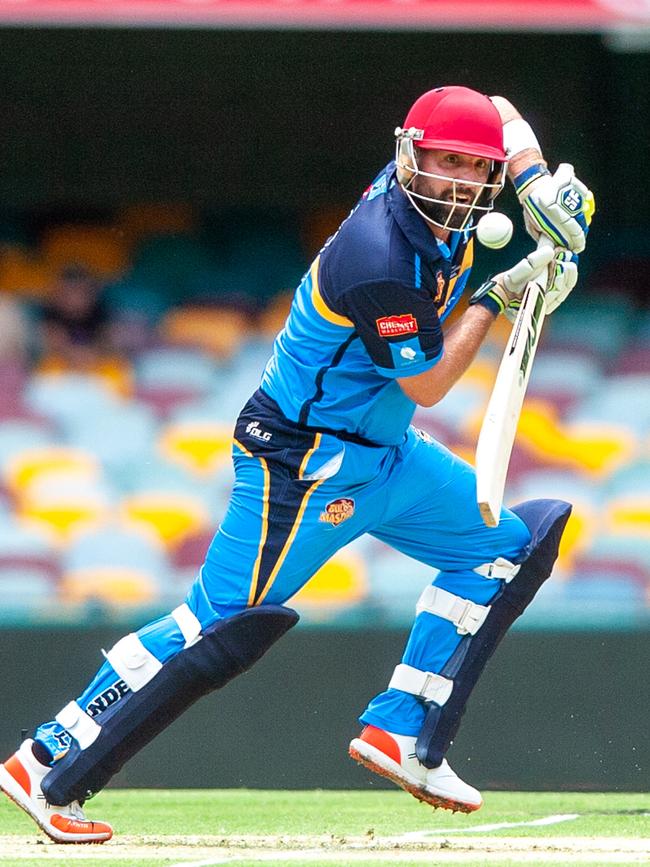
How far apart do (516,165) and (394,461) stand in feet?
2.56

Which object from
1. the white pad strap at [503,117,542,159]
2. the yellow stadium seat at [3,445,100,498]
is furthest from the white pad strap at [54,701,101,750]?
the yellow stadium seat at [3,445,100,498]

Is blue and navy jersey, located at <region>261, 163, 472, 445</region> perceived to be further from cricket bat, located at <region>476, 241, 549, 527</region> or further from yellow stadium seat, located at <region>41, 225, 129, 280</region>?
yellow stadium seat, located at <region>41, 225, 129, 280</region>

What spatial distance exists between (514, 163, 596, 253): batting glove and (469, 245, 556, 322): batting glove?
2.0 inches

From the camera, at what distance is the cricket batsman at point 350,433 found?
143 inches

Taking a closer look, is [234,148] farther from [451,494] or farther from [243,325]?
[451,494]

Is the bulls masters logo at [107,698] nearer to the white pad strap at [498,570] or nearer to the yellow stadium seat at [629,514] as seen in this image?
the white pad strap at [498,570]

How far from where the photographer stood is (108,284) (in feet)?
24.2

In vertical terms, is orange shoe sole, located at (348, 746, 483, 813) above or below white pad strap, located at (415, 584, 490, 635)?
below

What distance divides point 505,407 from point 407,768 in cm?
94

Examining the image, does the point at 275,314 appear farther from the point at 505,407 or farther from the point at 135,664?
the point at 135,664

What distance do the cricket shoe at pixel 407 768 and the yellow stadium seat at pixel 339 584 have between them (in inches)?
76.8

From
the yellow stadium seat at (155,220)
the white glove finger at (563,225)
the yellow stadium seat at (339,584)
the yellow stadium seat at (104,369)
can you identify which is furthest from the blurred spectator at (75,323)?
the white glove finger at (563,225)

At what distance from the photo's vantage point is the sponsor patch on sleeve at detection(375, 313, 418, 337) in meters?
3.56

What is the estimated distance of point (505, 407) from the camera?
12.6 ft
